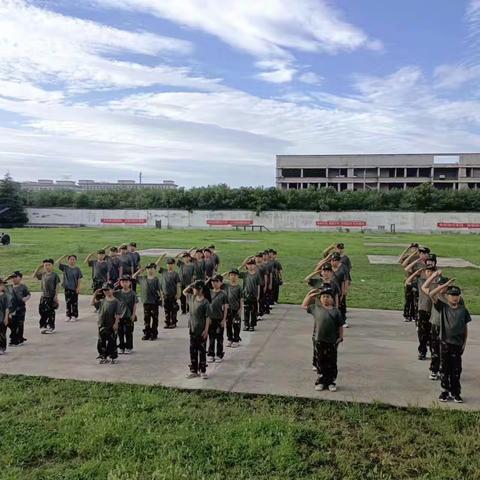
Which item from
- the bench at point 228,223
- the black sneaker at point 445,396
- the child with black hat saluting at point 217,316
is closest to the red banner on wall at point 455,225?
the bench at point 228,223

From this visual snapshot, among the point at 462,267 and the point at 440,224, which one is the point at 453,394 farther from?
the point at 440,224

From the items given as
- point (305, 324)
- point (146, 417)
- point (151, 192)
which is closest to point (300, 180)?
point (151, 192)

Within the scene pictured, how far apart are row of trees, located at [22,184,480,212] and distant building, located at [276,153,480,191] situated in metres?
21.4

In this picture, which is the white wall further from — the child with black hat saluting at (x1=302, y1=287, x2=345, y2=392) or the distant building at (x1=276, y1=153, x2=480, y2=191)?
the child with black hat saluting at (x1=302, y1=287, x2=345, y2=392)

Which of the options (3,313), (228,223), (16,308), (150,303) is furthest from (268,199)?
(3,313)

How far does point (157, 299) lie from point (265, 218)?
49272 mm

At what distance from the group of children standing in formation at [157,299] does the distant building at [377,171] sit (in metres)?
73.3

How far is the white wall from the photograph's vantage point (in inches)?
2169

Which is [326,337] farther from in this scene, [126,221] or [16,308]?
[126,221]

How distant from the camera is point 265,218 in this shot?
59.9m

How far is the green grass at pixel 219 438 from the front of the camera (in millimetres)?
5449

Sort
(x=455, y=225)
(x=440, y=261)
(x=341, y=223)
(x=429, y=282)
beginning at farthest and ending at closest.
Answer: (x=341, y=223) → (x=455, y=225) → (x=440, y=261) → (x=429, y=282)

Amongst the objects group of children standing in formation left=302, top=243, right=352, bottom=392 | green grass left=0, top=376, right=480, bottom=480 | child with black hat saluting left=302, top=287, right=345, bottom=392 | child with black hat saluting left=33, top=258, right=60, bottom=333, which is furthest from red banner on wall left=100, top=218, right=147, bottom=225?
child with black hat saluting left=302, top=287, right=345, bottom=392

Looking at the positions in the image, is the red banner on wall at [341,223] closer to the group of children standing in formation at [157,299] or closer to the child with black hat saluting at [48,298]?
the group of children standing in formation at [157,299]
